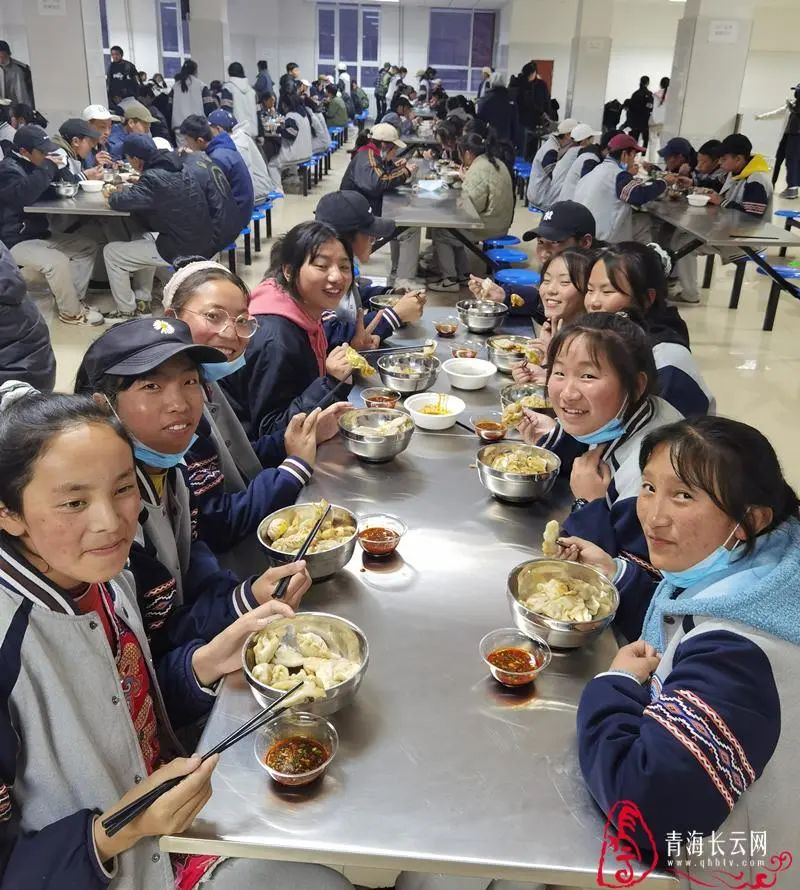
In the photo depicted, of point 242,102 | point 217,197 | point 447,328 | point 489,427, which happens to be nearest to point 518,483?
point 489,427

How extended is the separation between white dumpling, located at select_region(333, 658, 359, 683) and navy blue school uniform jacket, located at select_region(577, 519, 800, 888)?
0.40 m

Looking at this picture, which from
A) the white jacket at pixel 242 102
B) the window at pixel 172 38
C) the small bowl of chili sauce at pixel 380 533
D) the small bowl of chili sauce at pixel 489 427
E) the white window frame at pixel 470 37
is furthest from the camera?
the white window frame at pixel 470 37

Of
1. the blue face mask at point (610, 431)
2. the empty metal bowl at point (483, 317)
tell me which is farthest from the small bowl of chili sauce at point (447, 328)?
the blue face mask at point (610, 431)

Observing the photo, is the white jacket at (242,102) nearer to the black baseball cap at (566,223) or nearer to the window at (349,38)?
the black baseball cap at (566,223)

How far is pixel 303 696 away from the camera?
4.23 ft

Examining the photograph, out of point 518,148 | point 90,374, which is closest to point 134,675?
point 90,374

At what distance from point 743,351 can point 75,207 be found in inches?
208

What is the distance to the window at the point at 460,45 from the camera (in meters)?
21.9

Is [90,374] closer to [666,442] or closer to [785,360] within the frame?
[666,442]

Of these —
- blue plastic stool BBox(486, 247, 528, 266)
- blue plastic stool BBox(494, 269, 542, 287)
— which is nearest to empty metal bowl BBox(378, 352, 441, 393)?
blue plastic stool BBox(494, 269, 542, 287)

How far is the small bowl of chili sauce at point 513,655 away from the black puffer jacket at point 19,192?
5624mm

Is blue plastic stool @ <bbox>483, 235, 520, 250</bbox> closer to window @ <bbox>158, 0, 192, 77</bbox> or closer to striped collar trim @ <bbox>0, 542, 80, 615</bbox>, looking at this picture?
striped collar trim @ <bbox>0, 542, 80, 615</bbox>

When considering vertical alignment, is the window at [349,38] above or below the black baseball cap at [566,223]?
above

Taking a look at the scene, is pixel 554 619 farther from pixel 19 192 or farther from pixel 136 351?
pixel 19 192
